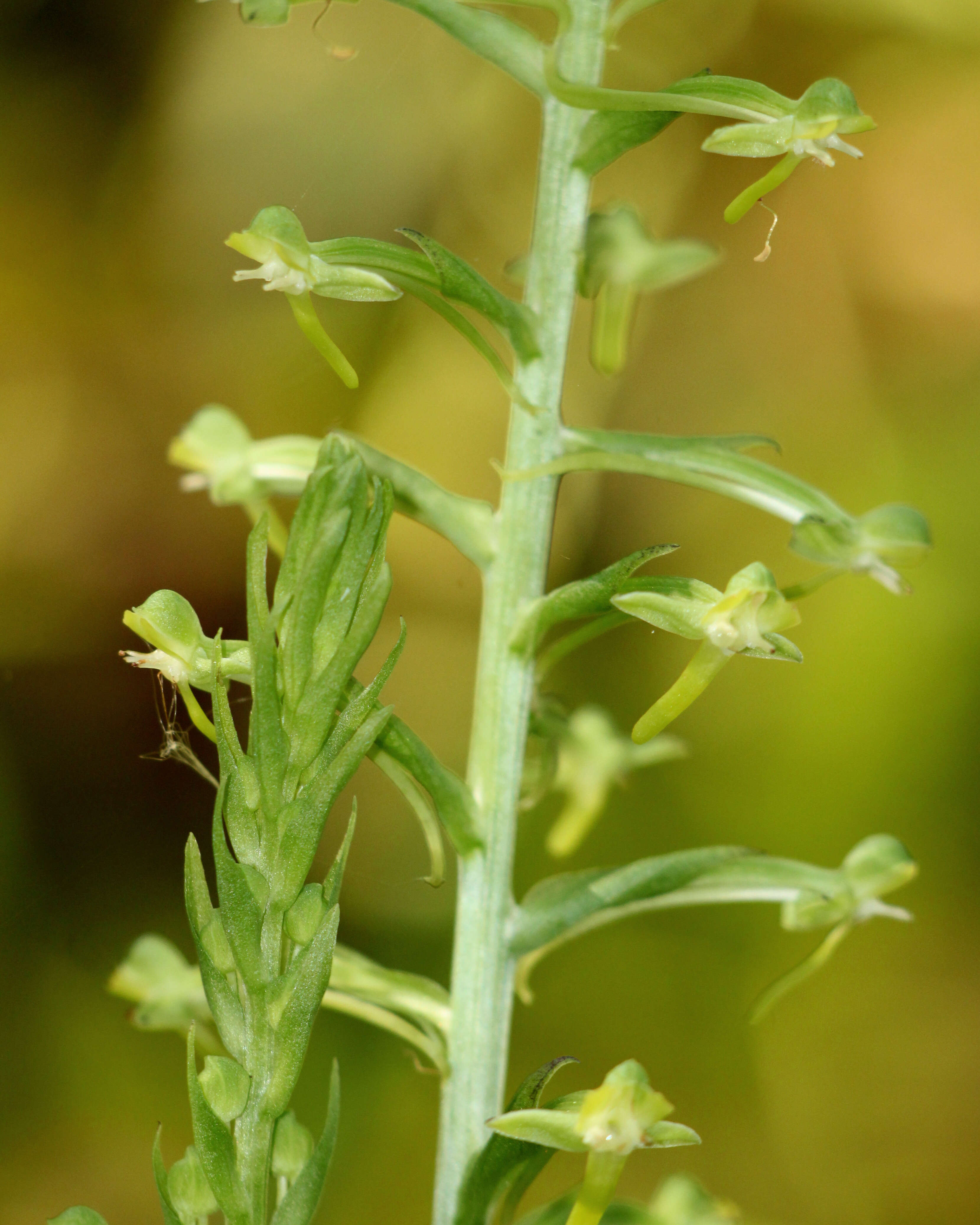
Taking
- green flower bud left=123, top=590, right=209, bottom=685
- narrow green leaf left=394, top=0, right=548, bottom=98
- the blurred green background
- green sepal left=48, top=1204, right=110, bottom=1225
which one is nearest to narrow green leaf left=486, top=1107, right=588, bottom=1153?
green sepal left=48, top=1204, right=110, bottom=1225

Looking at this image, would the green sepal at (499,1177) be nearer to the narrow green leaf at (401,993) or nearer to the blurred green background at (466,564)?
the narrow green leaf at (401,993)

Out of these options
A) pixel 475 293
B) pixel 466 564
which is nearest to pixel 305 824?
pixel 475 293

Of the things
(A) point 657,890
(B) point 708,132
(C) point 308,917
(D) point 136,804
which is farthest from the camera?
(B) point 708,132

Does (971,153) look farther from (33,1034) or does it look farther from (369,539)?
(33,1034)

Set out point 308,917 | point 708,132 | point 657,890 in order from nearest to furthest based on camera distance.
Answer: point 308,917, point 657,890, point 708,132

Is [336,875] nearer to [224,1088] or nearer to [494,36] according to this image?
[224,1088]

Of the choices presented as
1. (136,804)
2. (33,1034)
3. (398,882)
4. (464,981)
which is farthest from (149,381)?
(464,981)

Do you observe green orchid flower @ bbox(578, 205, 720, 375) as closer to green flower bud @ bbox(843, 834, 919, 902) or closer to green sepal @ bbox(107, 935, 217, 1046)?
green flower bud @ bbox(843, 834, 919, 902)
